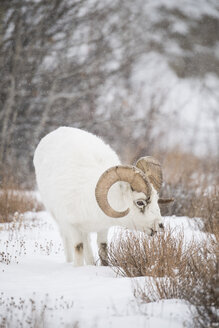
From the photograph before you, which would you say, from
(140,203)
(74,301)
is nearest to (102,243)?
(140,203)

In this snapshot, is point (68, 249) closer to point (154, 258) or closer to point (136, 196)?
point (136, 196)

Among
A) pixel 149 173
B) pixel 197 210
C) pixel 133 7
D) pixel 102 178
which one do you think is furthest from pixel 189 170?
pixel 133 7

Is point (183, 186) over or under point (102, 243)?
under

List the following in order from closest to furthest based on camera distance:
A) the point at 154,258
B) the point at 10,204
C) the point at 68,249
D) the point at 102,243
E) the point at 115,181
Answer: the point at 154,258
the point at 115,181
the point at 102,243
the point at 68,249
the point at 10,204

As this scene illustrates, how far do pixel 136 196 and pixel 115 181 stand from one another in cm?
33

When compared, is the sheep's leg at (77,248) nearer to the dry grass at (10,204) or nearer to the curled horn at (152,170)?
the curled horn at (152,170)

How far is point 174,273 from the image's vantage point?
11.3ft

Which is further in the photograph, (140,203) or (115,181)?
(140,203)

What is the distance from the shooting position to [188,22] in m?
16.3

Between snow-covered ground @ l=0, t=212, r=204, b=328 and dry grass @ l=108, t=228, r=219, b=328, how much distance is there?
0.37ft

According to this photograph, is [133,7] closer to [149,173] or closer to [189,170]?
[189,170]

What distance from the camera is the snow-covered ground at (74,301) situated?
266 cm

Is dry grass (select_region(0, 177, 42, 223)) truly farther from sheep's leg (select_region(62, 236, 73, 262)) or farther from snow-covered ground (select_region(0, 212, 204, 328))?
snow-covered ground (select_region(0, 212, 204, 328))

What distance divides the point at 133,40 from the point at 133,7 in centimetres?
150
